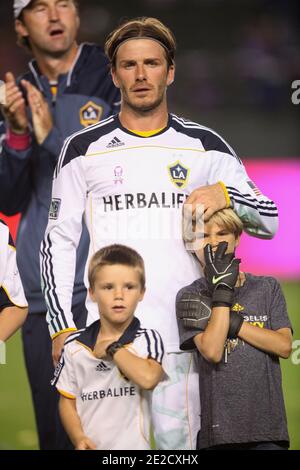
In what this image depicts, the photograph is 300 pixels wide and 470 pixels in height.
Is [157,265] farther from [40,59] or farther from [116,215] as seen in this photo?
[40,59]

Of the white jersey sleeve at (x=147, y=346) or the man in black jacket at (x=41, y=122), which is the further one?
the man in black jacket at (x=41, y=122)

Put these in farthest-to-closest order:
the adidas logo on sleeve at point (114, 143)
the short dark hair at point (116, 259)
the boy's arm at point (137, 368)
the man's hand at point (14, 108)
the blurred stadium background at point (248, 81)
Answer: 1. the blurred stadium background at point (248, 81)
2. the man's hand at point (14, 108)
3. the adidas logo on sleeve at point (114, 143)
4. the short dark hair at point (116, 259)
5. the boy's arm at point (137, 368)

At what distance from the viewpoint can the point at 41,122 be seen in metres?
3.83

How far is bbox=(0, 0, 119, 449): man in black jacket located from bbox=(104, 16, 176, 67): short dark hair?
0.58 metres

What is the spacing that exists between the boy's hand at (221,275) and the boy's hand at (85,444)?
0.61 meters

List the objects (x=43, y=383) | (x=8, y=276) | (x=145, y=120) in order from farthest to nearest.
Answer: (x=43, y=383)
(x=8, y=276)
(x=145, y=120)

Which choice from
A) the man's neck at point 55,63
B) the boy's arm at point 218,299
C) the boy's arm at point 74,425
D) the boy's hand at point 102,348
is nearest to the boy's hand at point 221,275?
the boy's arm at point 218,299

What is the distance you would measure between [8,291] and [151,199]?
0.62 meters

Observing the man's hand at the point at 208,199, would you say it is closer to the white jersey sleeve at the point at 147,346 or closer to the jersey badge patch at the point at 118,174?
the jersey badge patch at the point at 118,174

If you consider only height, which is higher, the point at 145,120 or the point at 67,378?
the point at 145,120

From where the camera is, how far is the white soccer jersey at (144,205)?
3.23m

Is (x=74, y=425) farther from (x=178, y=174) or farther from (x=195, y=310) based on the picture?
(x=178, y=174)

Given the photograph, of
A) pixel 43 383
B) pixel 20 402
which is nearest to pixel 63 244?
pixel 43 383

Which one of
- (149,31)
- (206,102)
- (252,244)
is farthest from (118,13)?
(149,31)
